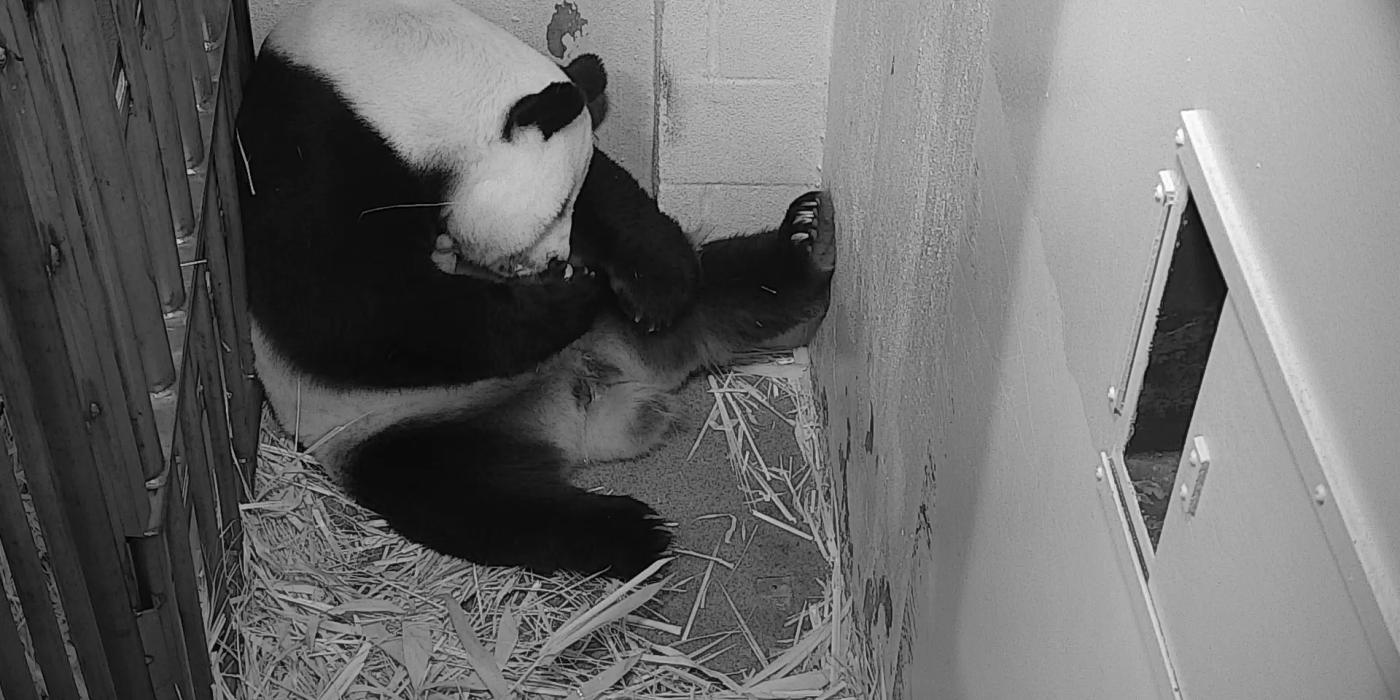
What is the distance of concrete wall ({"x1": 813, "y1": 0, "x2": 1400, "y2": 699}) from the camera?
0.60 meters

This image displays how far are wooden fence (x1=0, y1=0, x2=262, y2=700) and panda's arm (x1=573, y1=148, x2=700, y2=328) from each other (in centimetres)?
55

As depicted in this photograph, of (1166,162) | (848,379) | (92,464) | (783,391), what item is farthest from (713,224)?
(1166,162)

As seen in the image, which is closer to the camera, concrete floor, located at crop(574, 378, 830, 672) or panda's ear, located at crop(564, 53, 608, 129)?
concrete floor, located at crop(574, 378, 830, 672)

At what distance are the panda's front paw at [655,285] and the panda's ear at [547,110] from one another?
0.29 metres

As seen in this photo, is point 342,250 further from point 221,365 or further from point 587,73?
point 587,73

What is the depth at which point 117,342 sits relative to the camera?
153 cm

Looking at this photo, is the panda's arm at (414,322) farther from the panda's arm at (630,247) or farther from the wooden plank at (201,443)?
the wooden plank at (201,443)

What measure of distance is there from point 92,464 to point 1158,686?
1.04m

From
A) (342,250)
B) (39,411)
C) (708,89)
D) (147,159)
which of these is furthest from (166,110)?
(708,89)

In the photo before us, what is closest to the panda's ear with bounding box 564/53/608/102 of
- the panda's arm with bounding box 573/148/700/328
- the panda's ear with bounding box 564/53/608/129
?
the panda's ear with bounding box 564/53/608/129

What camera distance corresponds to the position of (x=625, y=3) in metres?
2.38

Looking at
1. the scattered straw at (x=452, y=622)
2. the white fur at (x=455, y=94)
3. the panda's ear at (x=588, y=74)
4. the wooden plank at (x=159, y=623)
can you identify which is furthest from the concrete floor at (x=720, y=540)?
the wooden plank at (x=159, y=623)

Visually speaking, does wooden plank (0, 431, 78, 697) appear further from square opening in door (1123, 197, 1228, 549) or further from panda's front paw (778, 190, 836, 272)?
panda's front paw (778, 190, 836, 272)

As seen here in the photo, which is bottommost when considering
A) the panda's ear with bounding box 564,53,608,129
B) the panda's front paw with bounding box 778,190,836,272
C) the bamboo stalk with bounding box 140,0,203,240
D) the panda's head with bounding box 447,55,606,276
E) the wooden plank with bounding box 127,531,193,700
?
the wooden plank with bounding box 127,531,193,700
